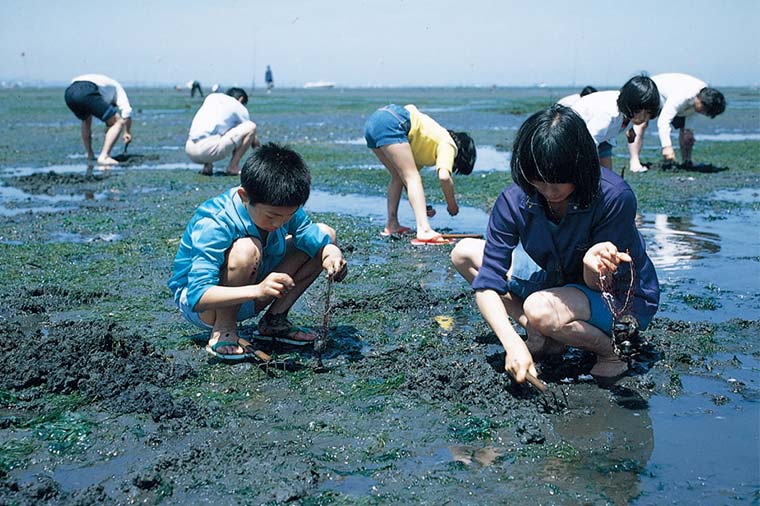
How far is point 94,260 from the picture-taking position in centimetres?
614

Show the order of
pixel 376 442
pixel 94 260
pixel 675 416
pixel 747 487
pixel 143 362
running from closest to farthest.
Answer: pixel 747 487 → pixel 376 442 → pixel 675 416 → pixel 143 362 → pixel 94 260

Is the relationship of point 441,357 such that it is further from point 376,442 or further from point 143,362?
point 143,362

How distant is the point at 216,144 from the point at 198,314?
744cm

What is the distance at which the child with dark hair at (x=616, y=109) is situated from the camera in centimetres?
608

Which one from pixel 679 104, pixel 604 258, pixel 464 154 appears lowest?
pixel 604 258

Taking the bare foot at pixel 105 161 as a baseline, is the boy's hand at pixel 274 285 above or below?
above

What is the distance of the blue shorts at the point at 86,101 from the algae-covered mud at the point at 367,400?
6.17m

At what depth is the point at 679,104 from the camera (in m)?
10.8

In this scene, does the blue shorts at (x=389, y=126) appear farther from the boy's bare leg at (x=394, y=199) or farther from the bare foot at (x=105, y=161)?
the bare foot at (x=105, y=161)

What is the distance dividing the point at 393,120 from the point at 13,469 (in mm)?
4558

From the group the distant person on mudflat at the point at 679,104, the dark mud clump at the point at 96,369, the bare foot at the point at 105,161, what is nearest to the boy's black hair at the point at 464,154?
the dark mud clump at the point at 96,369

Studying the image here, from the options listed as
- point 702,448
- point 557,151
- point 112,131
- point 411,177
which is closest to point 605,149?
point 411,177

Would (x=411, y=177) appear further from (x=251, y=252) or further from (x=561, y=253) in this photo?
(x=561, y=253)

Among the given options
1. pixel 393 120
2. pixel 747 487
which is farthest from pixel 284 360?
pixel 393 120
